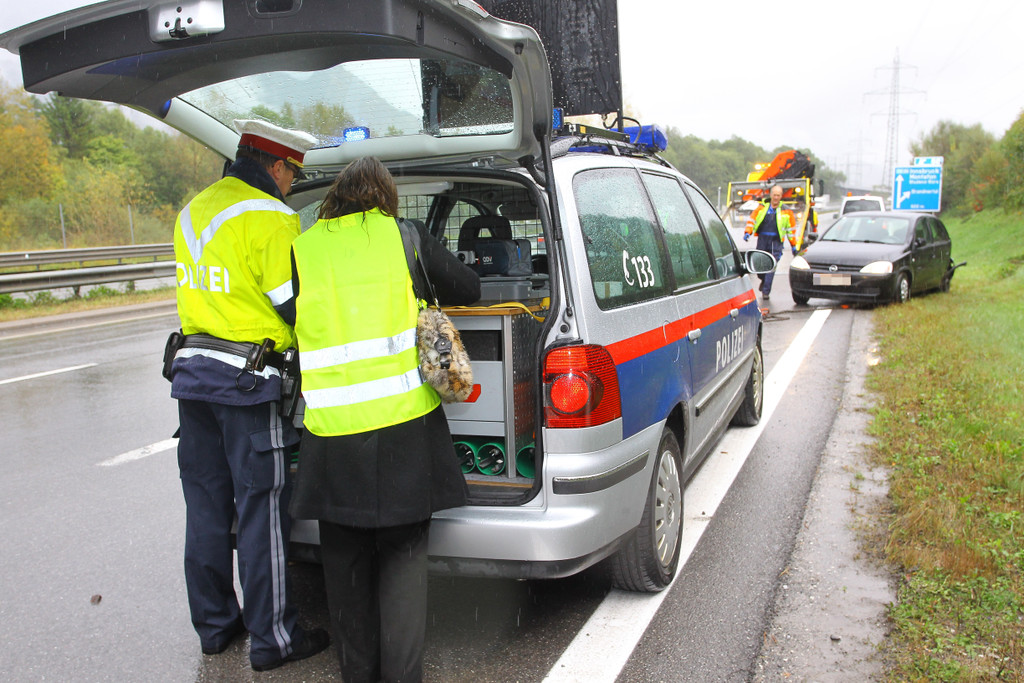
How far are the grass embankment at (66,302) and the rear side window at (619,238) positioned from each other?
43.0 ft

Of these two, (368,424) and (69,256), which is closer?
(368,424)

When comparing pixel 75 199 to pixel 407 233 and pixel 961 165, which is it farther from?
pixel 961 165

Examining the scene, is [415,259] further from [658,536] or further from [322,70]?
[658,536]

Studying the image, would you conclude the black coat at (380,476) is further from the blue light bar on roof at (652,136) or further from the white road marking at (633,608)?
the blue light bar on roof at (652,136)

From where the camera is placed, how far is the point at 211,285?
2838 millimetres

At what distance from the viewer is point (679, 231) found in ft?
14.2

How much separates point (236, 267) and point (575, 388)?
1.25m

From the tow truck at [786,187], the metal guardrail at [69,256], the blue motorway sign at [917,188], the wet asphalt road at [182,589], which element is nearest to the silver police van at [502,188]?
the wet asphalt road at [182,589]

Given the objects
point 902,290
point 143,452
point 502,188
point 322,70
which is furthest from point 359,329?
point 902,290

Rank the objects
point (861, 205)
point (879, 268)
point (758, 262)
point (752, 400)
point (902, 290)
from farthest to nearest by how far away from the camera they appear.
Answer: point (861, 205) → point (902, 290) → point (879, 268) → point (752, 400) → point (758, 262)

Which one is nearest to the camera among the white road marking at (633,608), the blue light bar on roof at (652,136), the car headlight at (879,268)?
the white road marking at (633,608)

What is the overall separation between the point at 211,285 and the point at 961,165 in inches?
2332

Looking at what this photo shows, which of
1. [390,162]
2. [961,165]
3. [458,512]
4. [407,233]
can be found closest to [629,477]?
[458,512]

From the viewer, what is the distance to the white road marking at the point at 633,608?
290 cm
